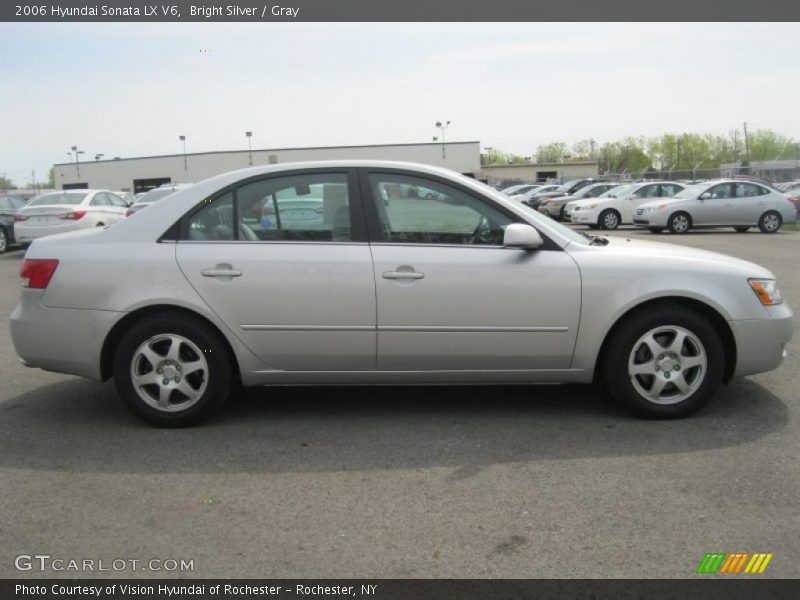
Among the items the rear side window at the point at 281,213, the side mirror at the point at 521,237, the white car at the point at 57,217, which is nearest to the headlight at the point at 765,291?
the side mirror at the point at 521,237

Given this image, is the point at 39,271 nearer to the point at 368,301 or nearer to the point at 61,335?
the point at 61,335

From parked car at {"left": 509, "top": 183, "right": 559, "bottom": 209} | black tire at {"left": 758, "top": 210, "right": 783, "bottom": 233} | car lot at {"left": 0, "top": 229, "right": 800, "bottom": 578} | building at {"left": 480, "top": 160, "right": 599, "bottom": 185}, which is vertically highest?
building at {"left": 480, "top": 160, "right": 599, "bottom": 185}

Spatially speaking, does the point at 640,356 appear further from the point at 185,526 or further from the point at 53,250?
the point at 53,250

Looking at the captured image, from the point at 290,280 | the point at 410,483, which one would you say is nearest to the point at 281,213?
the point at 290,280

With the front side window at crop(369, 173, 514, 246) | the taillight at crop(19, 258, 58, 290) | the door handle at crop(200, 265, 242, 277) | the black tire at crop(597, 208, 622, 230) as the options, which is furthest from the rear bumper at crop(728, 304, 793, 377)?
the black tire at crop(597, 208, 622, 230)

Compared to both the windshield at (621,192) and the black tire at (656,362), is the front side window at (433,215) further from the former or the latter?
the windshield at (621,192)

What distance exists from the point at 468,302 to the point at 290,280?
41.9 inches

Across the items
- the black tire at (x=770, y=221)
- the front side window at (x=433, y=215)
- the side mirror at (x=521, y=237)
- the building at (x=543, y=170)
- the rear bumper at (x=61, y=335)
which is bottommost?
the rear bumper at (x=61, y=335)

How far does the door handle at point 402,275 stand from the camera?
430cm

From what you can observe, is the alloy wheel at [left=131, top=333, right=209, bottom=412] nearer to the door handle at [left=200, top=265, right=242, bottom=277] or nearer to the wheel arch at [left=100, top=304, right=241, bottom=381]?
the wheel arch at [left=100, top=304, right=241, bottom=381]

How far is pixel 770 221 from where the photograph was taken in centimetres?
2002

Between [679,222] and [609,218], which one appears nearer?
[679,222]

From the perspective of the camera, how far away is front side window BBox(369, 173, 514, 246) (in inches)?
175
